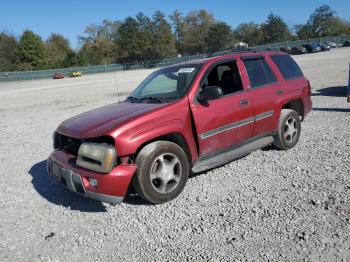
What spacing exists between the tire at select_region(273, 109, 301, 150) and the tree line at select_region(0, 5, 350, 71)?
258 feet

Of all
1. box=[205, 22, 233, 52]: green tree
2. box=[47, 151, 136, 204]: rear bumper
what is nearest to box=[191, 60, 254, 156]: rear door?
box=[47, 151, 136, 204]: rear bumper

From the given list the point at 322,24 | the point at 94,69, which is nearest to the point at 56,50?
the point at 94,69

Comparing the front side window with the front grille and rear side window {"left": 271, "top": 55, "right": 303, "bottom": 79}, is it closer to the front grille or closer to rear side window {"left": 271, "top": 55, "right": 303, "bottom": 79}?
rear side window {"left": 271, "top": 55, "right": 303, "bottom": 79}

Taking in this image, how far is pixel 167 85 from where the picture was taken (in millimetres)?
Result: 5367

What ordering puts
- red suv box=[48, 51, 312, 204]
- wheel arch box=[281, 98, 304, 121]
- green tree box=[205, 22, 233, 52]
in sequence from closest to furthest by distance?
red suv box=[48, 51, 312, 204] < wheel arch box=[281, 98, 304, 121] < green tree box=[205, 22, 233, 52]

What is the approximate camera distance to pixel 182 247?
3.55 m

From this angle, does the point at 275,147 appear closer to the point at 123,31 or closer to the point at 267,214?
the point at 267,214

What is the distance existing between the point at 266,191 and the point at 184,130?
134 cm

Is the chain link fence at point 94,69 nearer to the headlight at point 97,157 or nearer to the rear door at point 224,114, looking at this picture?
the rear door at point 224,114

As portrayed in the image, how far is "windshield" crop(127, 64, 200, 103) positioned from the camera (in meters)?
4.97

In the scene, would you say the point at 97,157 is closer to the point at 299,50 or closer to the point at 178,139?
the point at 178,139

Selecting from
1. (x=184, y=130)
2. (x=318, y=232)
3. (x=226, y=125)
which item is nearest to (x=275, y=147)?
(x=226, y=125)

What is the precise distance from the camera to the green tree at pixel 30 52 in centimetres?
8106

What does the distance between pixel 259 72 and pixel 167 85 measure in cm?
161
